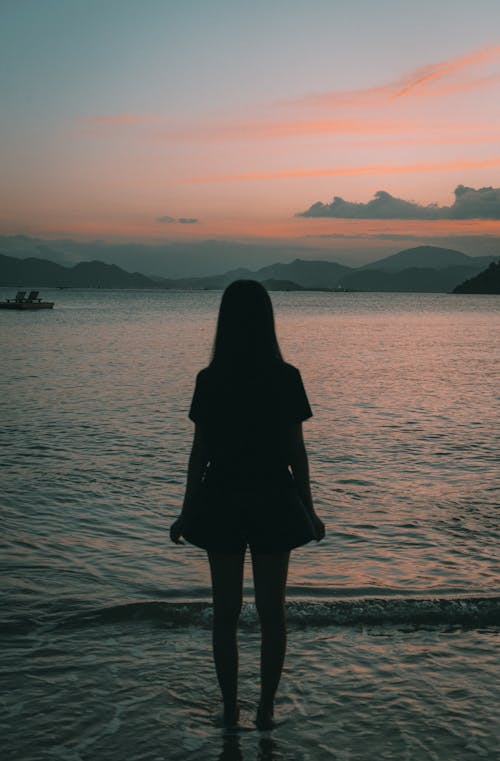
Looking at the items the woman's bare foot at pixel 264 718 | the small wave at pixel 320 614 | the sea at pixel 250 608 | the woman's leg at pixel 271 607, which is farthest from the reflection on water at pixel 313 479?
the woman's leg at pixel 271 607

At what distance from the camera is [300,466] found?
4055mm

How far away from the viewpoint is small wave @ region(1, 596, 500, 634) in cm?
625

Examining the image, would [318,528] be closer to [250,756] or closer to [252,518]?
[252,518]

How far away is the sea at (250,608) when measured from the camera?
4.49 meters

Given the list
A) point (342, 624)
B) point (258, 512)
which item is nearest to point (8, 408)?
point (342, 624)

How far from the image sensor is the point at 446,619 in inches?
249

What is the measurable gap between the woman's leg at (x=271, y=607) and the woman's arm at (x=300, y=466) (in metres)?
0.28

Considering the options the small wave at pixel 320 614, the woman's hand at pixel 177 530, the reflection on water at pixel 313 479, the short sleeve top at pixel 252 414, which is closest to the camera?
the short sleeve top at pixel 252 414

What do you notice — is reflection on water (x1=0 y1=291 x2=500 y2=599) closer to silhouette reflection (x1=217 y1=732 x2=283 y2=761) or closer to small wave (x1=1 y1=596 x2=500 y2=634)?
small wave (x1=1 y1=596 x2=500 y2=634)

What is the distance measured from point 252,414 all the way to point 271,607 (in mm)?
1113

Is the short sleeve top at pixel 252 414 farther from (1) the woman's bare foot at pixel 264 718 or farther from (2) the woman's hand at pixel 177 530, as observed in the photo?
(1) the woman's bare foot at pixel 264 718

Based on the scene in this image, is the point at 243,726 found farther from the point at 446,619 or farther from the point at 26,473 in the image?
the point at 26,473

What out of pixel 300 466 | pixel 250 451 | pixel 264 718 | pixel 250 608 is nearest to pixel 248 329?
pixel 250 451

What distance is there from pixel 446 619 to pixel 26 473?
27.2 feet
